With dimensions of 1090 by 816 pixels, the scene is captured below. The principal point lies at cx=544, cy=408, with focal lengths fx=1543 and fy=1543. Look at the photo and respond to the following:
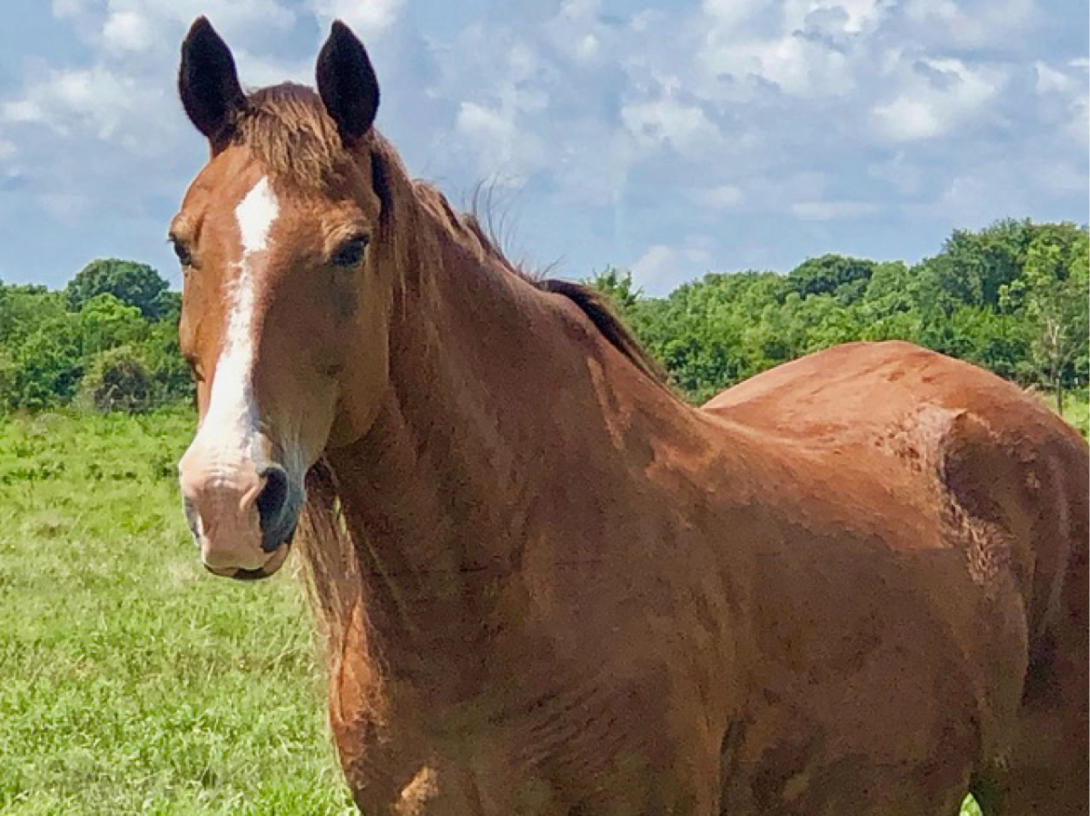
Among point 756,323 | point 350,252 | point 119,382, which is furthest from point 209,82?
point 756,323

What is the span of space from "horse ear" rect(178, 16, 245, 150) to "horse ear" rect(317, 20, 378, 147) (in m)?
0.15

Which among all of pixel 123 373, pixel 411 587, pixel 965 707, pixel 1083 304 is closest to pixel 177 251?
pixel 411 587

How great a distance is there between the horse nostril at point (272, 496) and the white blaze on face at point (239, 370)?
0.05 metres

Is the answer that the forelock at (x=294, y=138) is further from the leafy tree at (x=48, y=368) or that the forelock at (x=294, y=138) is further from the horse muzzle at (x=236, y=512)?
the leafy tree at (x=48, y=368)

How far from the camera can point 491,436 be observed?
280cm

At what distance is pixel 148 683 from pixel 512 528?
4588 millimetres

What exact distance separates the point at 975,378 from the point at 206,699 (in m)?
3.80

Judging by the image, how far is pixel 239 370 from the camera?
2.23 metres

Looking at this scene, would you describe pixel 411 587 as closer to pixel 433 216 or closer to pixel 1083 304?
pixel 433 216

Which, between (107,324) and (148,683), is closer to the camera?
(148,683)

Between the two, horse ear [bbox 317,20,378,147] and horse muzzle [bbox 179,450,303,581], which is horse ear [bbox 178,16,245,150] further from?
horse muzzle [bbox 179,450,303,581]

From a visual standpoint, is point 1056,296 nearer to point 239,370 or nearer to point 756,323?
point 756,323

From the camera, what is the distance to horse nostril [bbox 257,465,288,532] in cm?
217

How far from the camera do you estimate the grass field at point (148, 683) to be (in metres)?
5.16
